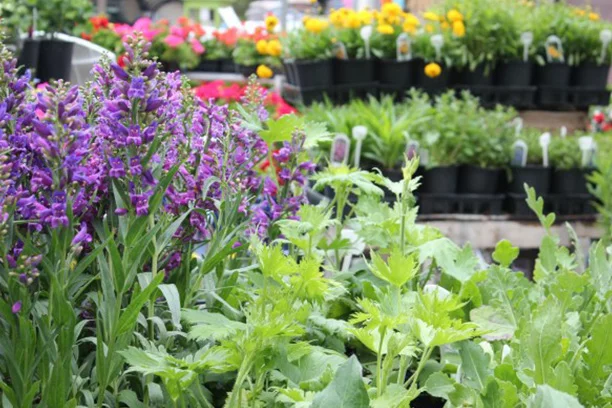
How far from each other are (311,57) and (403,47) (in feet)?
1.71

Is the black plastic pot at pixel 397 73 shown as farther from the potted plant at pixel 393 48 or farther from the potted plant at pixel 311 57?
the potted plant at pixel 311 57

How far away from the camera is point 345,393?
738 millimetres

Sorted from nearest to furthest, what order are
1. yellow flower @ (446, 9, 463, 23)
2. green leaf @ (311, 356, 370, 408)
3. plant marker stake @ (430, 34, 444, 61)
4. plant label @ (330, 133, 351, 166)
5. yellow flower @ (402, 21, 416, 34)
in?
green leaf @ (311, 356, 370, 408), plant label @ (330, 133, 351, 166), plant marker stake @ (430, 34, 444, 61), yellow flower @ (446, 9, 463, 23), yellow flower @ (402, 21, 416, 34)

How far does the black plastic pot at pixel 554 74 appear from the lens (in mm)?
4285

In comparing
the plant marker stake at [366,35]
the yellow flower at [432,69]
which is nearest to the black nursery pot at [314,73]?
the plant marker stake at [366,35]

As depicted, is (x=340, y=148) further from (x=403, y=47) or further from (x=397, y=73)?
(x=397, y=73)

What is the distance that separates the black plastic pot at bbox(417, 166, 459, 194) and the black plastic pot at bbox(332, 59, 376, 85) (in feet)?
3.11

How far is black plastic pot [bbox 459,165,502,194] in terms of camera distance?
3.65 meters

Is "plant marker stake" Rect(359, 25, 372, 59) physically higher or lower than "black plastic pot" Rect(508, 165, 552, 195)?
higher

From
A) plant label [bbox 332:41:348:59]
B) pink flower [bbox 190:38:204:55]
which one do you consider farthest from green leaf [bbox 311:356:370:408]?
pink flower [bbox 190:38:204:55]

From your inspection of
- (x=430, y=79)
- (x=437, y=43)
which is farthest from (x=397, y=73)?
(x=437, y=43)

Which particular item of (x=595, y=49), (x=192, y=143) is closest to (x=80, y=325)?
(x=192, y=143)

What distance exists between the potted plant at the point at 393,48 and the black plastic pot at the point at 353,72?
58mm

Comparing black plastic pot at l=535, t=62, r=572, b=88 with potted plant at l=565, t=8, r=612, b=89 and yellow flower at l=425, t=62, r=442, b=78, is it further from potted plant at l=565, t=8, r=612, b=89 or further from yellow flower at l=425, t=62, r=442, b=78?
yellow flower at l=425, t=62, r=442, b=78
